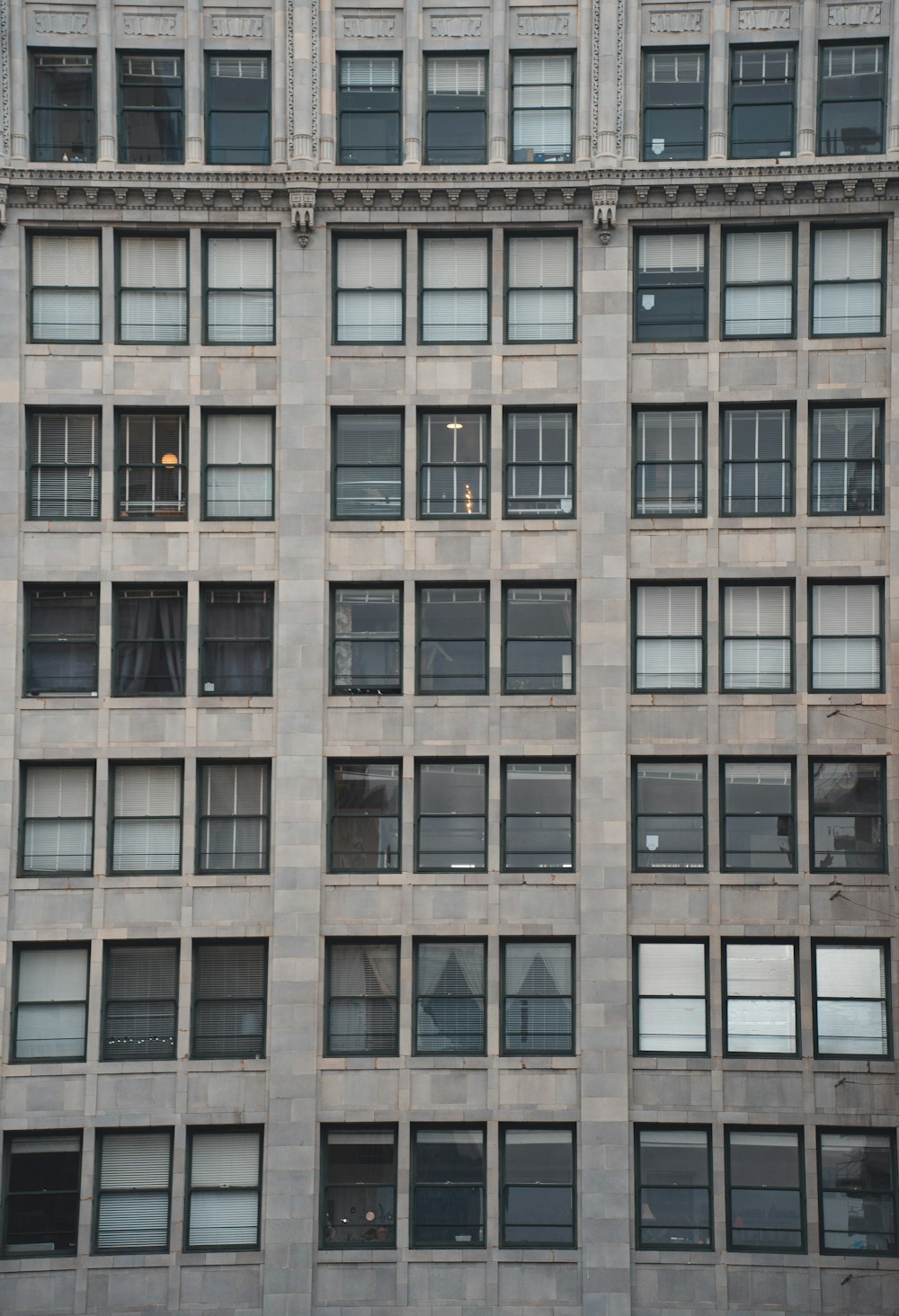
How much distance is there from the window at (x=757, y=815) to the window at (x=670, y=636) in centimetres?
199

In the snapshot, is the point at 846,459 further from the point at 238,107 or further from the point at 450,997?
the point at 238,107

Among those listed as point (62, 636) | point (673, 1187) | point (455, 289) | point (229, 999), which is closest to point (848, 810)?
point (673, 1187)

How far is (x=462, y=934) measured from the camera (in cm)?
3238

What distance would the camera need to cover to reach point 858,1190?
31734 mm

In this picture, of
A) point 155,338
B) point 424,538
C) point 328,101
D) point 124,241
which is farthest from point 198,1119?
point 328,101

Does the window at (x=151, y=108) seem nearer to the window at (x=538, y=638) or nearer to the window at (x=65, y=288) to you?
the window at (x=65, y=288)

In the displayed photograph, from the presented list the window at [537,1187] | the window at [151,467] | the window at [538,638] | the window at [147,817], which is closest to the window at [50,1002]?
the window at [147,817]

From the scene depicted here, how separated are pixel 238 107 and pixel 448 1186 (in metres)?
22.2

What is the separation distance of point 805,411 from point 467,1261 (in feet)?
59.0

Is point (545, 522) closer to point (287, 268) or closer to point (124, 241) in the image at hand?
point (287, 268)

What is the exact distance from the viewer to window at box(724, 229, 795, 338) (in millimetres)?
33594

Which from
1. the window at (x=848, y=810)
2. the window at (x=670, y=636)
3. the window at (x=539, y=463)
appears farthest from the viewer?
the window at (x=539, y=463)

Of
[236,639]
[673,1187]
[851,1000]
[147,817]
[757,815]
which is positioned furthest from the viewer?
[236,639]

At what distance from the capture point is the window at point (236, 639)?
3319cm
